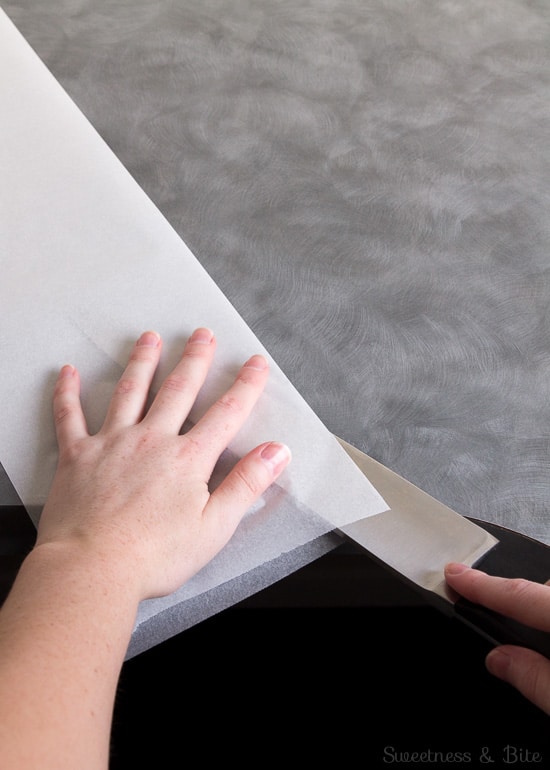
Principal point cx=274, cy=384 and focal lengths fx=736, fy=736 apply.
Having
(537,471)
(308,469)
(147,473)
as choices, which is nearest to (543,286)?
(537,471)

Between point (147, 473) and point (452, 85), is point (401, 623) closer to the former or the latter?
point (147, 473)

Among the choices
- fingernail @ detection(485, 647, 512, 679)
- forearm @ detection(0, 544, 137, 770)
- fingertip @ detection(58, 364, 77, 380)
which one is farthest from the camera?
fingertip @ detection(58, 364, 77, 380)

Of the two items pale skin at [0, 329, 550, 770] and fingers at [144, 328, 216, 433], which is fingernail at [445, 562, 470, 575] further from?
fingers at [144, 328, 216, 433]

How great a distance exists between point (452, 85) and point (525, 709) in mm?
809

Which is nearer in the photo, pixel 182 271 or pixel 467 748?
pixel 467 748

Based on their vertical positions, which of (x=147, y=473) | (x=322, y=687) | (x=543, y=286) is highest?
(x=147, y=473)

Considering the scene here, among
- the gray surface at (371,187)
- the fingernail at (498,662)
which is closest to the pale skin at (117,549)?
the fingernail at (498,662)

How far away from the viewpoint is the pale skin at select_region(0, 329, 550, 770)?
1.14 ft

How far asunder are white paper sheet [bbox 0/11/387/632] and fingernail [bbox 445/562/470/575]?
0.06 meters

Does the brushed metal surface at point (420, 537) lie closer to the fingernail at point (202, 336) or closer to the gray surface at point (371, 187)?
the gray surface at point (371, 187)

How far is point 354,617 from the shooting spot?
1.56 feet

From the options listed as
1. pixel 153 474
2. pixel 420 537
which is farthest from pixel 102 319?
pixel 420 537

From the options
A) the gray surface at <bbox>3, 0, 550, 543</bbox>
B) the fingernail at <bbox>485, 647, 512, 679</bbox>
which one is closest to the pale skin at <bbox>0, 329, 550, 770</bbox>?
the fingernail at <bbox>485, 647, 512, 679</bbox>

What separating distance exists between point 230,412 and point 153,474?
0.26 ft
